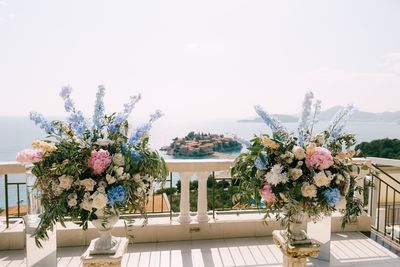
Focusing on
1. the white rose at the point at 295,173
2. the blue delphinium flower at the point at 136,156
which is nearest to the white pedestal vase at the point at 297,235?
the white rose at the point at 295,173

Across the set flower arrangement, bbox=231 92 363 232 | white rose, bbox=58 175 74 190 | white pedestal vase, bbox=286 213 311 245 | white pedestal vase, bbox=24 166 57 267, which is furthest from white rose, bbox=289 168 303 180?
white pedestal vase, bbox=24 166 57 267

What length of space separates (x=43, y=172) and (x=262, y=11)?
17.4ft

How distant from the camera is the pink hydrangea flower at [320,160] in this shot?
201 cm

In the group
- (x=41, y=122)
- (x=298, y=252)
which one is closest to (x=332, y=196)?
(x=298, y=252)

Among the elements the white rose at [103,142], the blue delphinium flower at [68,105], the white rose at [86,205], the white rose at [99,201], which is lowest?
the white rose at [86,205]

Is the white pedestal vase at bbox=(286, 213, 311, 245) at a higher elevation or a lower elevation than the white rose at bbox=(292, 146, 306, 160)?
lower

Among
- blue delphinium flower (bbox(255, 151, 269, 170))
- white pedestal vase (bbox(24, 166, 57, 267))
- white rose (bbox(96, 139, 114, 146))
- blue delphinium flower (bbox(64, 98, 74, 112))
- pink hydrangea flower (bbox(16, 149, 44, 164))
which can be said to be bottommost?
white pedestal vase (bbox(24, 166, 57, 267))

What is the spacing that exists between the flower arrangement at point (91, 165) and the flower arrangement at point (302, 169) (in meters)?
0.77

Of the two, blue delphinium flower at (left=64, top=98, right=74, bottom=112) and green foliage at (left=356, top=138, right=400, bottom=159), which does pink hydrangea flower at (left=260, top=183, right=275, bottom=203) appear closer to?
blue delphinium flower at (left=64, top=98, right=74, bottom=112)

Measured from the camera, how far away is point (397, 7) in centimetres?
555

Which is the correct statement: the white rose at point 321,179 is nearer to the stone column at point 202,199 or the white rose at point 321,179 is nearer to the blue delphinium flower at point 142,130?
the blue delphinium flower at point 142,130

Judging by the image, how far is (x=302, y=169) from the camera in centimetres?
211

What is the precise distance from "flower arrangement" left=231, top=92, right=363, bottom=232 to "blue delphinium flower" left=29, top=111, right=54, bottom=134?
1470 mm

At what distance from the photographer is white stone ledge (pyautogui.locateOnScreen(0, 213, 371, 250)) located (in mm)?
3381
